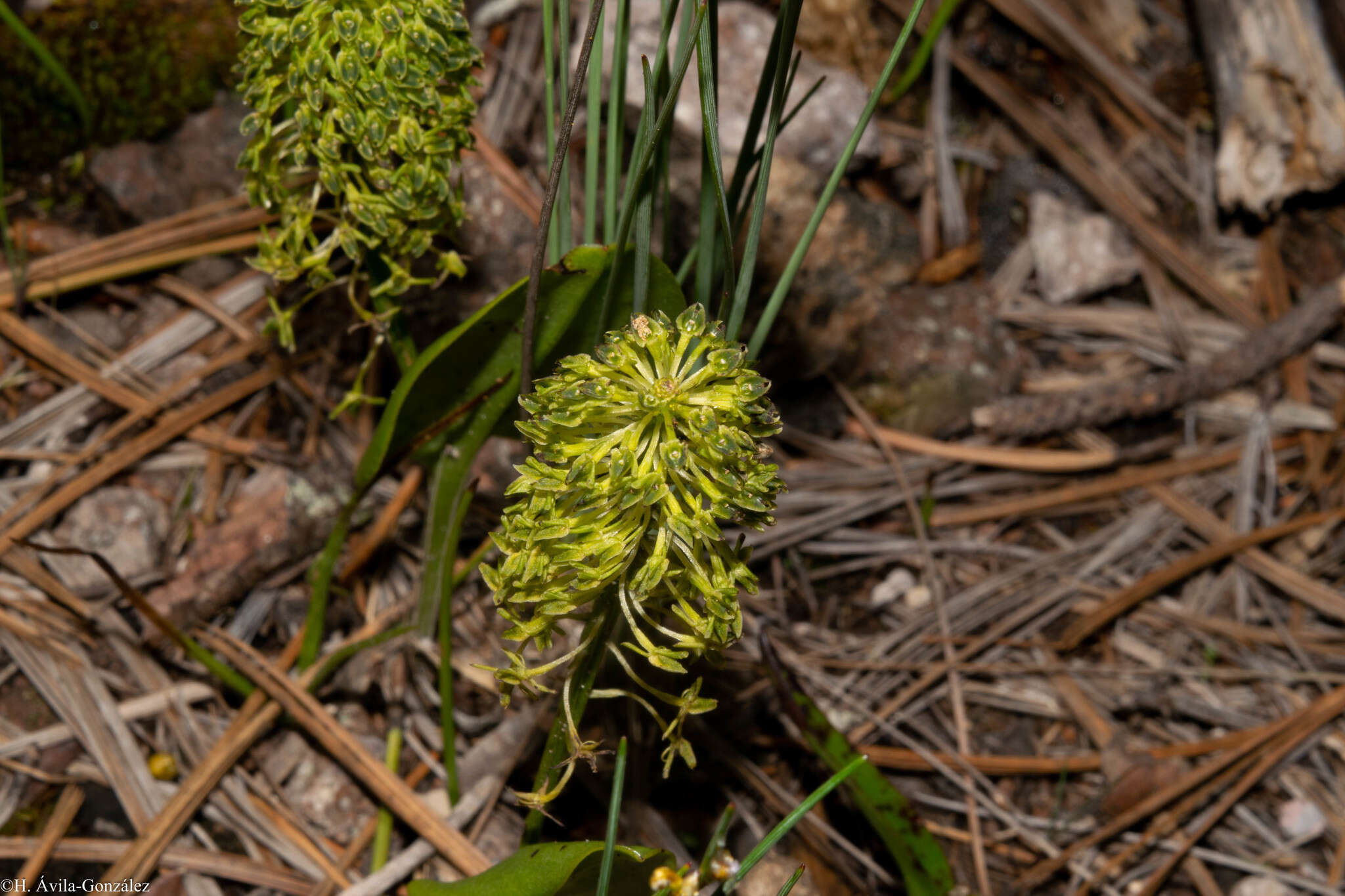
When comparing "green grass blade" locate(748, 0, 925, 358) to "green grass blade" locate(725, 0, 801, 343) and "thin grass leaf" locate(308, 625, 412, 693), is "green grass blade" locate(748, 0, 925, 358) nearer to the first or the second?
"green grass blade" locate(725, 0, 801, 343)

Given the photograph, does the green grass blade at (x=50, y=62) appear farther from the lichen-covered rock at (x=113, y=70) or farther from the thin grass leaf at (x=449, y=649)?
the thin grass leaf at (x=449, y=649)

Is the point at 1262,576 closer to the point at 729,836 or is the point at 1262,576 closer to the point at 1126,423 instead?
the point at 1126,423

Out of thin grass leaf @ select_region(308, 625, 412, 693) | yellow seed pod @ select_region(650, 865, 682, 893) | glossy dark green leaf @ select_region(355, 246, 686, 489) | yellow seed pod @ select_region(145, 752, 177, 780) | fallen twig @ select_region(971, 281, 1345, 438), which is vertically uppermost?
glossy dark green leaf @ select_region(355, 246, 686, 489)

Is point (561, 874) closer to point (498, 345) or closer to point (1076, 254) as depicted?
point (498, 345)

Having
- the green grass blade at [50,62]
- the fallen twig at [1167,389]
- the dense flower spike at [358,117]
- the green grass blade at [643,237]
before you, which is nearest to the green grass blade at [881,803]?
the green grass blade at [643,237]

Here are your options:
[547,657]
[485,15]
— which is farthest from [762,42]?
[547,657]

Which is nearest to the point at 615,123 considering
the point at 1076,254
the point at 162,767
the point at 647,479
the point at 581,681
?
the point at 647,479

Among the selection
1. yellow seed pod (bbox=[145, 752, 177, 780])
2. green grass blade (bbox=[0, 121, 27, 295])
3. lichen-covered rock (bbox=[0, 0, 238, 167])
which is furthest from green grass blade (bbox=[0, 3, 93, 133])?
yellow seed pod (bbox=[145, 752, 177, 780])
